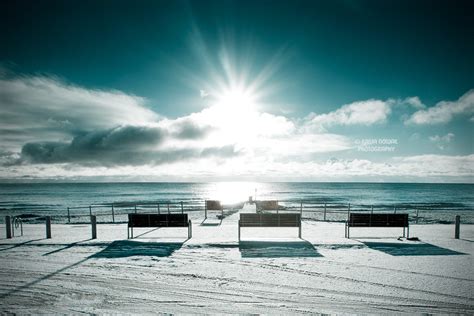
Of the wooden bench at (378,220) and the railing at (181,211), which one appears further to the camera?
the railing at (181,211)

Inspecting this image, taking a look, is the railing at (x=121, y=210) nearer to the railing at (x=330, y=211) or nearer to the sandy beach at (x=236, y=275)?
the railing at (x=330, y=211)

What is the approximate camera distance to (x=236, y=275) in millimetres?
5863

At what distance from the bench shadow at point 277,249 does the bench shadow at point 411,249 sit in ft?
7.41

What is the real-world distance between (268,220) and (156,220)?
4.19 m

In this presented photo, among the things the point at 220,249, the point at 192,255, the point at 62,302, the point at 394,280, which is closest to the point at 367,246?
the point at 394,280

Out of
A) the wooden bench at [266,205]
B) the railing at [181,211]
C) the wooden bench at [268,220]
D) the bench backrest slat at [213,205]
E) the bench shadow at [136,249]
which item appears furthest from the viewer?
the railing at [181,211]

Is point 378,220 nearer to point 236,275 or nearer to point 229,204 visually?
point 236,275

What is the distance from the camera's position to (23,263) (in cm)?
682

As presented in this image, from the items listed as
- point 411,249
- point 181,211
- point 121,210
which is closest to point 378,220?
point 411,249

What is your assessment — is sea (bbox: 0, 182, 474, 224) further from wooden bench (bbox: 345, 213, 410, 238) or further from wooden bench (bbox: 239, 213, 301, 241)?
wooden bench (bbox: 239, 213, 301, 241)

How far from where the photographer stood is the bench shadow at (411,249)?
25.2ft

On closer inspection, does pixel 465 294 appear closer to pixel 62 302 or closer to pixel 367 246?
pixel 367 246

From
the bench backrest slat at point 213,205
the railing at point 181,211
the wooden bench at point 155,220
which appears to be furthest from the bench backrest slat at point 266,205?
the wooden bench at point 155,220

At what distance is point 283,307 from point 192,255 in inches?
142
